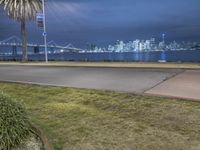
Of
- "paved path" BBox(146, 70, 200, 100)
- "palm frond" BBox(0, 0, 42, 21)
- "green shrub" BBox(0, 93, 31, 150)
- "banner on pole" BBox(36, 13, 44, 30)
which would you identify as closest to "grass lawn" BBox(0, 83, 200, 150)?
"green shrub" BBox(0, 93, 31, 150)

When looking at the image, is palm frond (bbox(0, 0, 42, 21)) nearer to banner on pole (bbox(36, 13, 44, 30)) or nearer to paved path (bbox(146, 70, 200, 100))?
banner on pole (bbox(36, 13, 44, 30))

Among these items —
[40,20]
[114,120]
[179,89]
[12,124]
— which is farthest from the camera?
[40,20]

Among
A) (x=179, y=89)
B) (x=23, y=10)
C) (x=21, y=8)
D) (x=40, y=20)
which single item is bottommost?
(x=179, y=89)

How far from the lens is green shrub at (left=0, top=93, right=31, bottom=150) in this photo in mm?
6789

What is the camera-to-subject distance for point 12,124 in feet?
22.9

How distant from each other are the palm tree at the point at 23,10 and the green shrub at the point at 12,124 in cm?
4051

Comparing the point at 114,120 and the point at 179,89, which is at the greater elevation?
the point at 179,89

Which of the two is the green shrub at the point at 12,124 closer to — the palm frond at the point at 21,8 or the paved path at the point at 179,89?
the paved path at the point at 179,89

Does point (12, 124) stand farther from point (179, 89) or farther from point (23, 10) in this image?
point (23, 10)

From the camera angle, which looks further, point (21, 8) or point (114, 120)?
point (21, 8)

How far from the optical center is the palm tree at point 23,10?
47156 millimetres

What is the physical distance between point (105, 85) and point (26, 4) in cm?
3571

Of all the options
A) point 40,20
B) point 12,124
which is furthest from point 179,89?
point 40,20

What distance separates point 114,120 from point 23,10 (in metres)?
40.8
